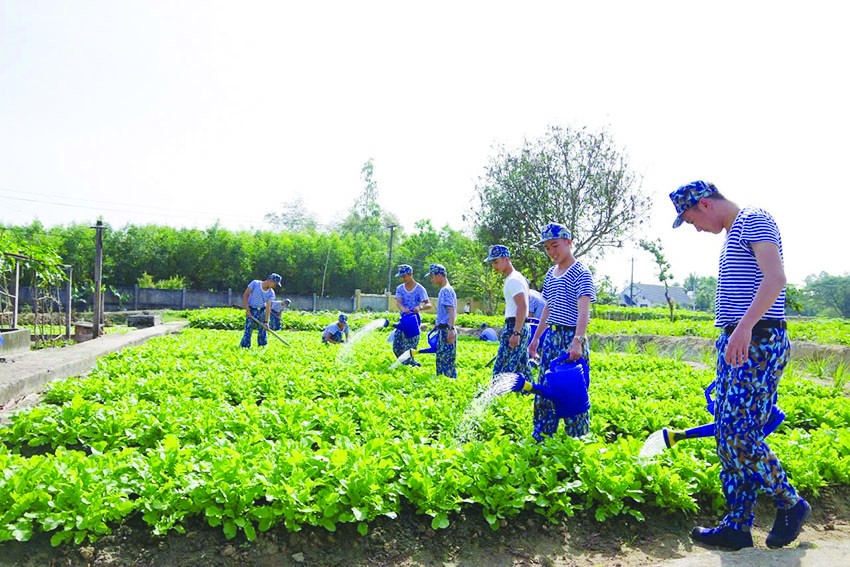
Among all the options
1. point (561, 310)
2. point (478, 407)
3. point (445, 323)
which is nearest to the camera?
point (561, 310)

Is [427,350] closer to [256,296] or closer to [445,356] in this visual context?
[445,356]

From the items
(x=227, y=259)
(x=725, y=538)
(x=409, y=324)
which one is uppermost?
(x=227, y=259)

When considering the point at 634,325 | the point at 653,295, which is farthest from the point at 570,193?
the point at 653,295

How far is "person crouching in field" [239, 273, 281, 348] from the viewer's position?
12.7 meters

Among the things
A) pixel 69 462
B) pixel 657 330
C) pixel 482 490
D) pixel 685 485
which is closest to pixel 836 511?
pixel 685 485

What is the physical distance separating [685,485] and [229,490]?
277 centimetres

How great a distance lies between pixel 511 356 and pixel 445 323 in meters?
1.91

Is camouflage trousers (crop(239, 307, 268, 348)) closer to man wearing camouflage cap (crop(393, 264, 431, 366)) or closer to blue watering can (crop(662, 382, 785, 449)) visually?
man wearing camouflage cap (crop(393, 264, 431, 366))

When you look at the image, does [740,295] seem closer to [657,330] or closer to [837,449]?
[837,449]

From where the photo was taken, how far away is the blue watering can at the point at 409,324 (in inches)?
374

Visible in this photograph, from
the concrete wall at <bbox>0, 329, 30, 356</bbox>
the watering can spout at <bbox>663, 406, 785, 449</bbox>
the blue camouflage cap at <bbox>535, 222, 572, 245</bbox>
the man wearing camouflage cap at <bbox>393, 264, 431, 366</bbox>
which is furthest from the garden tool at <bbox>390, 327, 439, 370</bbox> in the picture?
the concrete wall at <bbox>0, 329, 30, 356</bbox>

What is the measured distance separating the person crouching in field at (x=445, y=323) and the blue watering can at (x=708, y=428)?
4.28 metres

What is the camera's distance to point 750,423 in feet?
10.9

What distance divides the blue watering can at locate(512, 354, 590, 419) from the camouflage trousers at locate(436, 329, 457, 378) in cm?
383
